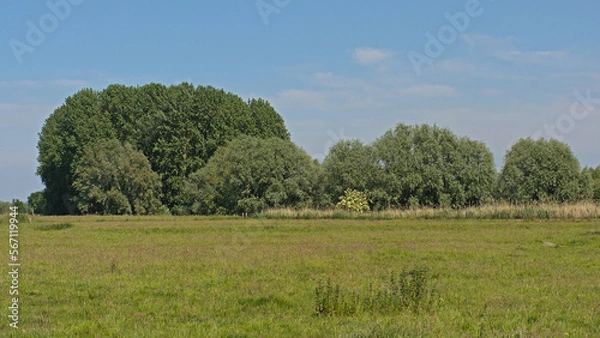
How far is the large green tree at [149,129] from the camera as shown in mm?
86188

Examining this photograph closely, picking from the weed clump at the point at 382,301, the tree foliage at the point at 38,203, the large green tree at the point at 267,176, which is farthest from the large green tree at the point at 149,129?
the weed clump at the point at 382,301

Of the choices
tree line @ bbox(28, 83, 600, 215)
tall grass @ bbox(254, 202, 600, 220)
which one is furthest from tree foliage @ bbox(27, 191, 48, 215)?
tall grass @ bbox(254, 202, 600, 220)

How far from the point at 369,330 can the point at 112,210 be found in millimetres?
78211

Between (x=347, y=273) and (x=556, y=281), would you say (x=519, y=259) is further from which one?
(x=347, y=273)

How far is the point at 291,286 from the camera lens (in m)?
15.2

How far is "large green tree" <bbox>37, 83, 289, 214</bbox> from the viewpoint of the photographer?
86188mm

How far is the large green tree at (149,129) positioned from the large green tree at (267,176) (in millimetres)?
12482

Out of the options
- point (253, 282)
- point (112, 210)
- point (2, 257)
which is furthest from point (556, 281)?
point (112, 210)

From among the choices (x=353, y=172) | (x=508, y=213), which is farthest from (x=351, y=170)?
(x=508, y=213)

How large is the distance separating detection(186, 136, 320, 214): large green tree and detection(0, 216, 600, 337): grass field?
139 feet

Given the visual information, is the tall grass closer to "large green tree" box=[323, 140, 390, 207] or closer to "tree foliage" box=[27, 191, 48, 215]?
"large green tree" box=[323, 140, 390, 207]

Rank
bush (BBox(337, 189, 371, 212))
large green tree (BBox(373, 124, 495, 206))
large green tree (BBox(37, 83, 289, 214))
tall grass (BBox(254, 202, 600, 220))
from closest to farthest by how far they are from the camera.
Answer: tall grass (BBox(254, 202, 600, 220)), bush (BBox(337, 189, 371, 212)), large green tree (BBox(373, 124, 495, 206)), large green tree (BBox(37, 83, 289, 214))

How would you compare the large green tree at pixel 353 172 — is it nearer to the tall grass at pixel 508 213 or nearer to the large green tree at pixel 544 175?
the tall grass at pixel 508 213

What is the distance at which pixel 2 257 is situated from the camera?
73.6 ft
